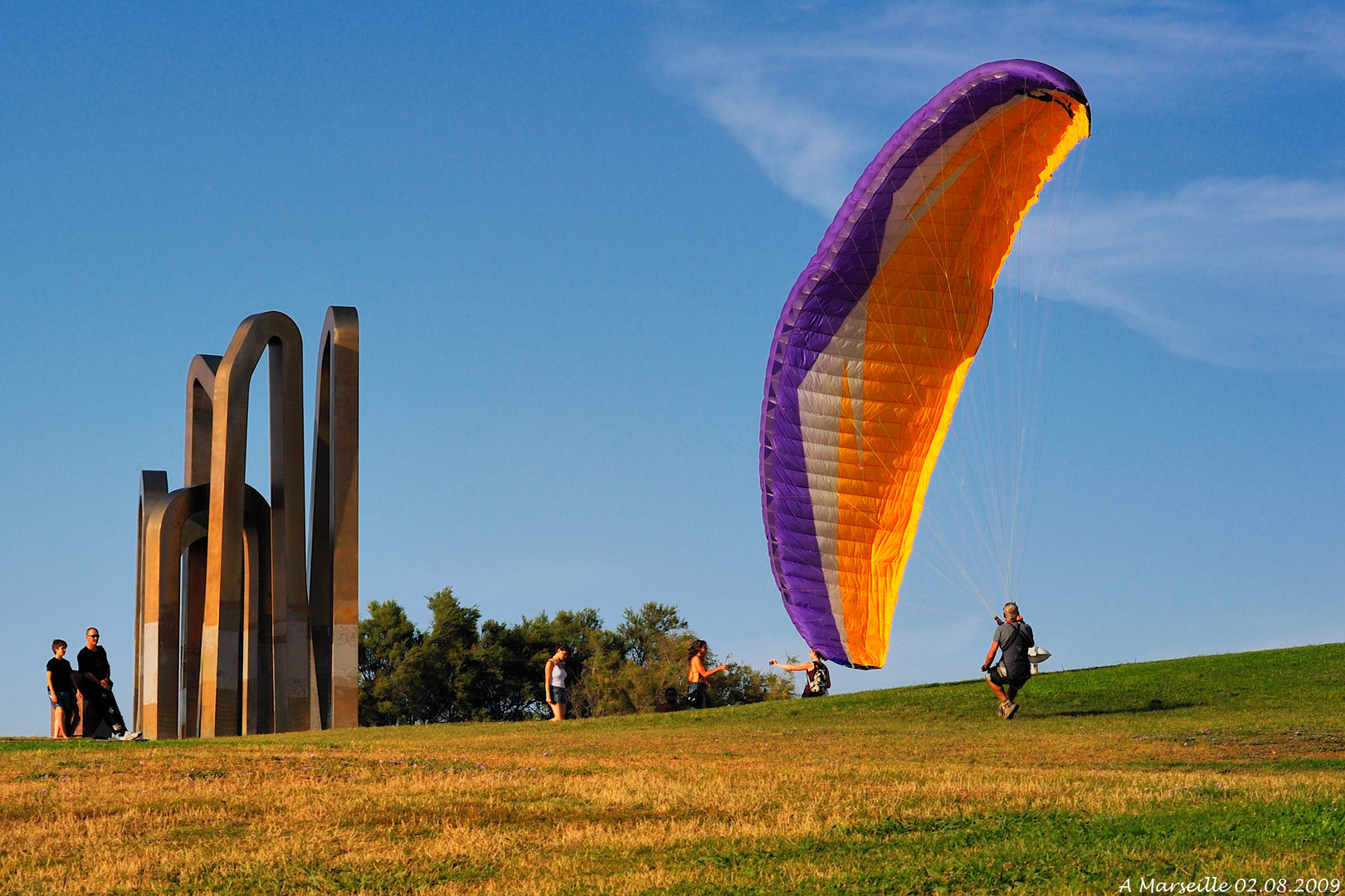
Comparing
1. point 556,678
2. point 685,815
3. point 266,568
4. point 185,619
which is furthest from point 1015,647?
point 185,619

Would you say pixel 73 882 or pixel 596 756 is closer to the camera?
pixel 73 882

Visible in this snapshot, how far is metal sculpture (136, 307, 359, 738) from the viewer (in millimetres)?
27719

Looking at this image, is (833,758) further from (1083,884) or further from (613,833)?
(1083,884)

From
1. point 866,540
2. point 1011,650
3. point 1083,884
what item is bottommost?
point 1083,884

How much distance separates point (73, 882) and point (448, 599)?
174ft

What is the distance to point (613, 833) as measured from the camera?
10.1m

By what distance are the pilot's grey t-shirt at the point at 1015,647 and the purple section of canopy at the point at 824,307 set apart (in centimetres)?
417

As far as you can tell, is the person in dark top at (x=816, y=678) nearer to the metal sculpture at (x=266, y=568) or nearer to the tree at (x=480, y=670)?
the metal sculpture at (x=266, y=568)

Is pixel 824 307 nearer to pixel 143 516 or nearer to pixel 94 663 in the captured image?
pixel 94 663

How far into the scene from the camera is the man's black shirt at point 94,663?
877 inches

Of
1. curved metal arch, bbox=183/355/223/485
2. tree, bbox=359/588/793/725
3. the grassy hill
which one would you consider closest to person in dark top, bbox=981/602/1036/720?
the grassy hill

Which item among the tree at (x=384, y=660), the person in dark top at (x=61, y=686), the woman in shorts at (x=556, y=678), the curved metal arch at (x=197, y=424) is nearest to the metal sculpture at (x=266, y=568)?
the curved metal arch at (x=197, y=424)

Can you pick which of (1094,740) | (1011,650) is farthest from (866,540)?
(1094,740)

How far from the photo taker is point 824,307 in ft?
77.7
